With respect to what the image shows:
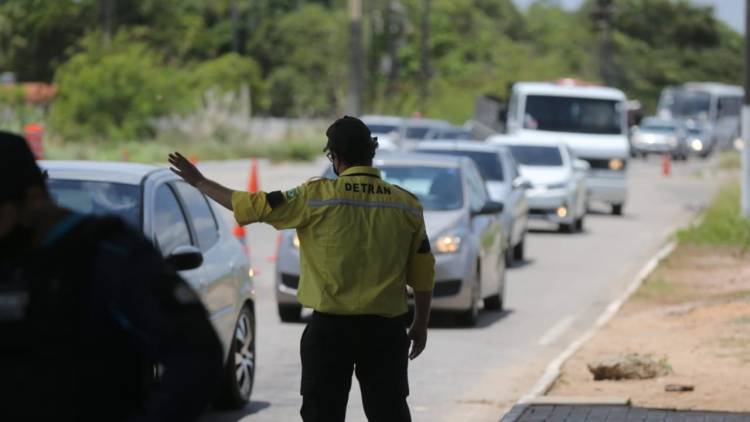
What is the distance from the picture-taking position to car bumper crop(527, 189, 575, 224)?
2658cm

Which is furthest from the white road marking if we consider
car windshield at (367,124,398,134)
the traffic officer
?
car windshield at (367,124,398,134)

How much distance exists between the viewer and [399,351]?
6168 mm

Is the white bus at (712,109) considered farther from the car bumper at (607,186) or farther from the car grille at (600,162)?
the car grille at (600,162)

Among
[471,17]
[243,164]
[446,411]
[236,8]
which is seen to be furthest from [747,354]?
[471,17]

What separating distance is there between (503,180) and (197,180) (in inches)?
628

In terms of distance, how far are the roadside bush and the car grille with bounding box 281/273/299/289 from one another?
3222cm

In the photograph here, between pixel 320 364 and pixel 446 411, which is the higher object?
pixel 320 364

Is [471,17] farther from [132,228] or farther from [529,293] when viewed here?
[132,228]

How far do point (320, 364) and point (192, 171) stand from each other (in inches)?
32.3

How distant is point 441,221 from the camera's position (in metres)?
15.0

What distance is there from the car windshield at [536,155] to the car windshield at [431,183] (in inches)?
457

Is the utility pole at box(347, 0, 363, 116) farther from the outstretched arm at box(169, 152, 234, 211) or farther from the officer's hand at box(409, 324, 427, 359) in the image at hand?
the outstretched arm at box(169, 152, 234, 211)

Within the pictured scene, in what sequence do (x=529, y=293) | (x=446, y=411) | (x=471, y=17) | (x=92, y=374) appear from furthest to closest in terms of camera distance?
(x=471, y=17)
(x=529, y=293)
(x=446, y=411)
(x=92, y=374)

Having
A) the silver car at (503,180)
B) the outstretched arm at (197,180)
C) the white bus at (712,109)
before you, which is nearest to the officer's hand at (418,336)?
the outstretched arm at (197,180)
